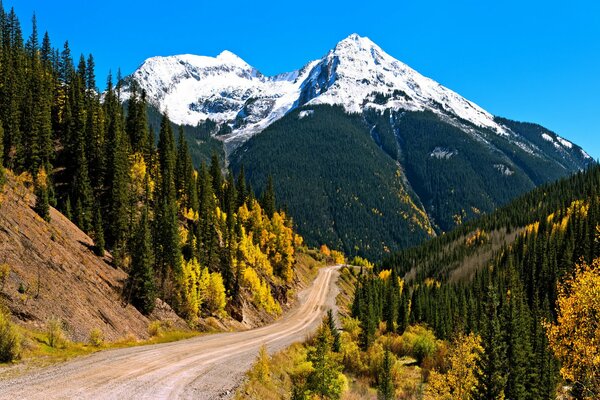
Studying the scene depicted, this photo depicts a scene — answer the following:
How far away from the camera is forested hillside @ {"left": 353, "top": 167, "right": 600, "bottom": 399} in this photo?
29.1 meters

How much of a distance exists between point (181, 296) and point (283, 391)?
2875cm

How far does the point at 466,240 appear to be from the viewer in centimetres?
19912

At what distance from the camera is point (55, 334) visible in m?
25.9

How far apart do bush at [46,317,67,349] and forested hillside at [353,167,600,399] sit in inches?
1055

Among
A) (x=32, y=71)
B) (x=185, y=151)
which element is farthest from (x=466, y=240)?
(x=32, y=71)

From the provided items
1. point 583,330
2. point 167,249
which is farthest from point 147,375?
point 167,249

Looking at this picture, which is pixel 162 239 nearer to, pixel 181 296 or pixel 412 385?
pixel 181 296

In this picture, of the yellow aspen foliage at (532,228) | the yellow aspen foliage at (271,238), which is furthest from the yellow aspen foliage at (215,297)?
the yellow aspen foliage at (532,228)

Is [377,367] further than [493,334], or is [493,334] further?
[377,367]

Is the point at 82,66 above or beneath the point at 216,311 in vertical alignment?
above

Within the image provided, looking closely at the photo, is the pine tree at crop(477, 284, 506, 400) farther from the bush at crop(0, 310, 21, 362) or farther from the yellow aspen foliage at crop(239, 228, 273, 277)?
the yellow aspen foliage at crop(239, 228, 273, 277)

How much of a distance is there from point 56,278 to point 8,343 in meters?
14.1

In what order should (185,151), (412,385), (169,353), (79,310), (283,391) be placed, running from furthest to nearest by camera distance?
1. (185,151)
2. (412,385)
3. (79,310)
4. (169,353)
5. (283,391)

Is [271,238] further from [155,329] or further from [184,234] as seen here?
[155,329]
